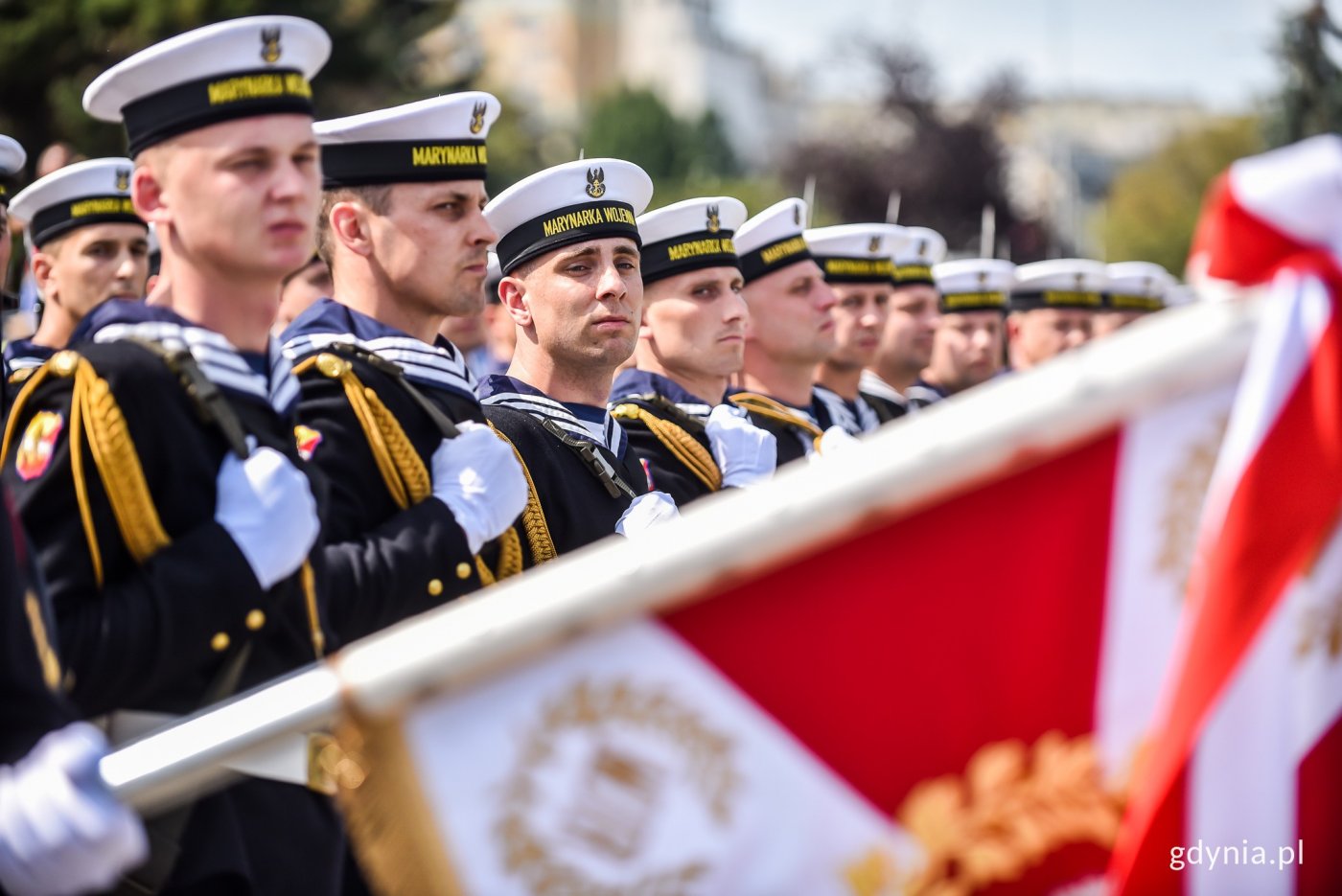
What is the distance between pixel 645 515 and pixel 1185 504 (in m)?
2.75

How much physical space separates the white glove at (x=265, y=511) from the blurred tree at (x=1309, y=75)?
2253 centimetres

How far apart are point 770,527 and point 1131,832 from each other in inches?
27.5

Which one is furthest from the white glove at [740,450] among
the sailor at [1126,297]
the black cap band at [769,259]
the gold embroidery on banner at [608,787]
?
the sailor at [1126,297]

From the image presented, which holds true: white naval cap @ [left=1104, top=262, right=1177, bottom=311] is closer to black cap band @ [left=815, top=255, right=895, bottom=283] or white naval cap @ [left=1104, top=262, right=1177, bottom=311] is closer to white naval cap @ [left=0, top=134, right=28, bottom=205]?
black cap band @ [left=815, top=255, right=895, bottom=283]

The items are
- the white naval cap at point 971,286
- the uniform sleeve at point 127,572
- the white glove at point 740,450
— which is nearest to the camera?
the uniform sleeve at point 127,572

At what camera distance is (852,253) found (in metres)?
9.33

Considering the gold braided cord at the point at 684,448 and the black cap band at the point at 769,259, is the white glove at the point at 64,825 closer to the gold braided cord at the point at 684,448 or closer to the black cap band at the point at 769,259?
the gold braided cord at the point at 684,448

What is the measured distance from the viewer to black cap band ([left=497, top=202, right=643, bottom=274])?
609 cm

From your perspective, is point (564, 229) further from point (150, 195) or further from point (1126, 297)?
point (1126, 297)

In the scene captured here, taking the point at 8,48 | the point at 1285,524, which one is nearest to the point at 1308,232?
the point at 1285,524

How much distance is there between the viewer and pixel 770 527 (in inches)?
105

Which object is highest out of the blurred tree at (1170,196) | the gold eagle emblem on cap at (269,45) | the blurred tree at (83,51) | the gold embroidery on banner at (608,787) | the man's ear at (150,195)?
the blurred tree at (1170,196)

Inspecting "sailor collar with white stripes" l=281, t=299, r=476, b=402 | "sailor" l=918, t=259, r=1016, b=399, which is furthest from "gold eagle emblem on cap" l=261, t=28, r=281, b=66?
"sailor" l=918, t=259, r=1016, b=399

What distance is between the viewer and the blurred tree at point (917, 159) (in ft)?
138
